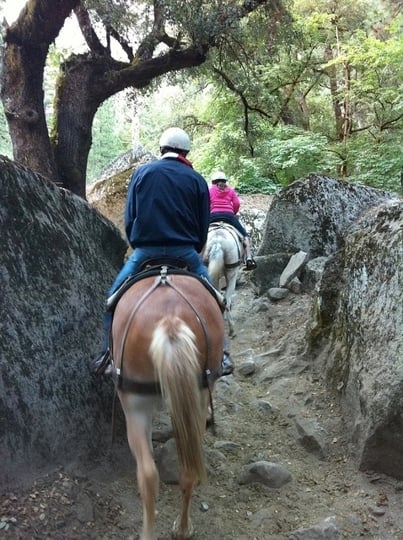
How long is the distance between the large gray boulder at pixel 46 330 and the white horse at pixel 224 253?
3.87 meters

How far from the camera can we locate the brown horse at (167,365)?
2822mm

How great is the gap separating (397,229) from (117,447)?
302 cm

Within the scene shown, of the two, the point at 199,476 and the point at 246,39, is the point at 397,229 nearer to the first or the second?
the point at 199,476

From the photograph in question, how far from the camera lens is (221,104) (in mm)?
16984

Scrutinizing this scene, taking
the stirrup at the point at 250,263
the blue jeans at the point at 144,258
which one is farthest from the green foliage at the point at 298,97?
the blue jeans at the point at 144,258

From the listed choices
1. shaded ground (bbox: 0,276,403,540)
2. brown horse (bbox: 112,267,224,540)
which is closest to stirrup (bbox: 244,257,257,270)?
shaded ground (bbox: 0,276,403,540)

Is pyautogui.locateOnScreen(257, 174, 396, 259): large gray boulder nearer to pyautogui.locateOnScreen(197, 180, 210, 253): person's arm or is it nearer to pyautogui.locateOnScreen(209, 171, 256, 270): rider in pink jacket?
pyautogui.locateOnScreen(209, 171, 256, 270): rider in pink jacket

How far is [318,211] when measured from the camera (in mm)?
9172

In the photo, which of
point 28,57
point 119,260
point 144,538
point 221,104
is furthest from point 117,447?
point 221,104

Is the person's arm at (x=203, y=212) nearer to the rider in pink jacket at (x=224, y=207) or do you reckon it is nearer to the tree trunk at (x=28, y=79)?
the rider in pink jacket at (x=224, y=207)

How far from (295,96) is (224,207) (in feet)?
43.0

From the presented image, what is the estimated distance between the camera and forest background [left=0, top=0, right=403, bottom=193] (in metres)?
11.2

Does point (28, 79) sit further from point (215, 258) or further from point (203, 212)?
point (203, 212)

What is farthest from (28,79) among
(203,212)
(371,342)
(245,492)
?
(245,492)
